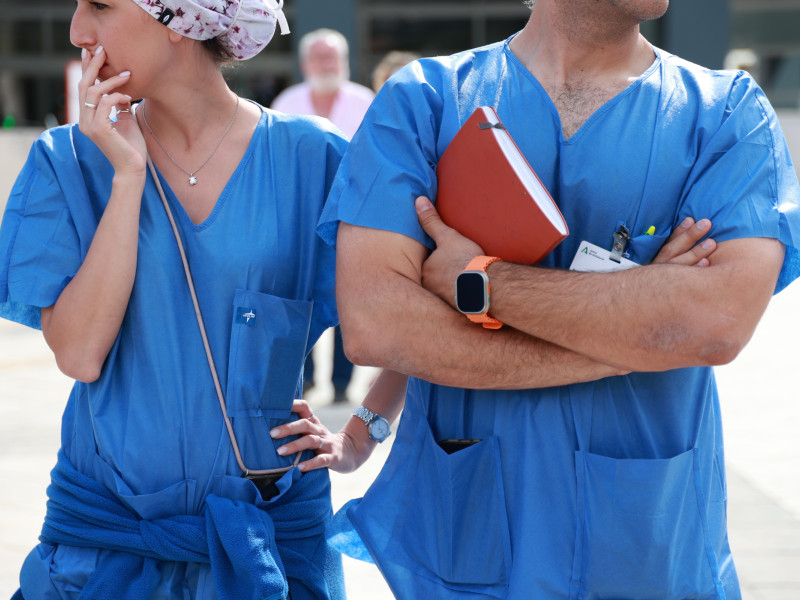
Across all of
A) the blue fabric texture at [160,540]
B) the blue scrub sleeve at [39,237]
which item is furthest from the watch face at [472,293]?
the blue scrub sleeve at [39,237]

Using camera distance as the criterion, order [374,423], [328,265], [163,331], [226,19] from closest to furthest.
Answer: [163,331] < [226,19] < [328,265] < [374,423]

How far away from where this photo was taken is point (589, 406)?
202cm

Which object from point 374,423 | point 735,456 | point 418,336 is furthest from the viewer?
point 735,456

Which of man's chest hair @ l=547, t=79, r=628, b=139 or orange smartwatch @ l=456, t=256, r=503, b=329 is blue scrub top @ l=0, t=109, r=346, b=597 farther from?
man's chest hair @ l=547, t=79, r=628, b=139

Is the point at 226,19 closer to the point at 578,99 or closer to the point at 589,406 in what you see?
the point at 578,99

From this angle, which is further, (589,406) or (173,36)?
(173,36)

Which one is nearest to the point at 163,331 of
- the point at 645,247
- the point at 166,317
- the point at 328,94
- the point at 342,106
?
the point at 166,317

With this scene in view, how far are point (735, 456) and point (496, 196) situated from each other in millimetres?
4284

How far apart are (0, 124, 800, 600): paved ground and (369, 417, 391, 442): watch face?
1780 millimetres

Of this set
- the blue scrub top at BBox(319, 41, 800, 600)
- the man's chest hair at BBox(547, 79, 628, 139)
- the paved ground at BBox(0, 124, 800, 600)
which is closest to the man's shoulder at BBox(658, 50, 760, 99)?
the blue scrub top at BBox(319, 41, 800, 600)

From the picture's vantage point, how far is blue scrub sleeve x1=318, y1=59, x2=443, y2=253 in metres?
2.04

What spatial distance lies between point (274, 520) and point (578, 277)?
813 millimetres

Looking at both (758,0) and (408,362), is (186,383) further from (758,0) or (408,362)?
(758,0)

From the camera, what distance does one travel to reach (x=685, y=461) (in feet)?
6.54
